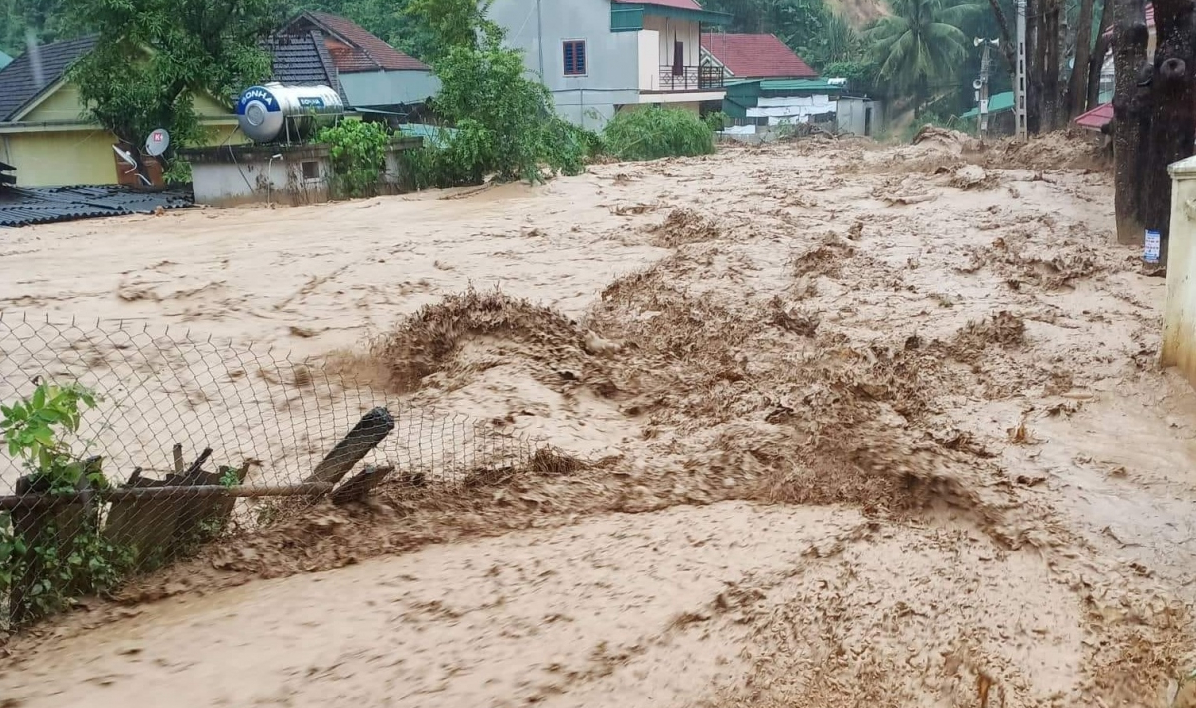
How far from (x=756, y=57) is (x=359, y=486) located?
130 feet

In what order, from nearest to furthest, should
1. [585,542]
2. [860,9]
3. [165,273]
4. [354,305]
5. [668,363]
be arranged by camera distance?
[585,542]
[668,363]
[354,305]
[165,273]
[860,9]

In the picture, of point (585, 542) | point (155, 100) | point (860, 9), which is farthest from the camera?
point (860, 9)

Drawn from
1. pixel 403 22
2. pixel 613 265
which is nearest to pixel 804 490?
pixel 613 265

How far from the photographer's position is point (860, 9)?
5888 centimetres

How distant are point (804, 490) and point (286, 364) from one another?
3837 millimetres

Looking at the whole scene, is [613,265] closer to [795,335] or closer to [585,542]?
[795,335]

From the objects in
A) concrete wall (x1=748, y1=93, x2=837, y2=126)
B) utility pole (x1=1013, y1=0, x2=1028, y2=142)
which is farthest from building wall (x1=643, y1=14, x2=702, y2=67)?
utility pole (x1=1013, y1=0, x2=1028, y2=142)

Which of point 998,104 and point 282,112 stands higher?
point 282,112

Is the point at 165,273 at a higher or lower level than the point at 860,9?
lower

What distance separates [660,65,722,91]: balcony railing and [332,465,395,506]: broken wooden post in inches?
1161

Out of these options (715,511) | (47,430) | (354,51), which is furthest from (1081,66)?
(47,430)

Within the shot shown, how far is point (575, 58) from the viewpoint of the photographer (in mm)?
31312

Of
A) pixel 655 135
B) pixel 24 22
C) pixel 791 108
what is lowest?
pixel 655 135

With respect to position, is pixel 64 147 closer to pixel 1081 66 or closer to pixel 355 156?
pixel 355 156
